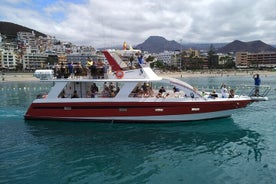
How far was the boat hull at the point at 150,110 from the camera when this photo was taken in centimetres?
1828

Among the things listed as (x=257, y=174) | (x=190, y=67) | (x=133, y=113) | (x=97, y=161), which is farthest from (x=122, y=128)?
(x=190, y=67)

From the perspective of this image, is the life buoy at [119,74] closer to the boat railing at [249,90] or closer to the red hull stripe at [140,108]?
the red hull stripe at [140,108]

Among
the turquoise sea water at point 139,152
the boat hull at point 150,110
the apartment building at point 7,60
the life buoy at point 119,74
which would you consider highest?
the apartment building at point 7,60

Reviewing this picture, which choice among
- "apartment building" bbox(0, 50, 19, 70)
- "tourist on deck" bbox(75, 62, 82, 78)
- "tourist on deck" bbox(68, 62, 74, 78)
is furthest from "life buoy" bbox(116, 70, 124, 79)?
"apartment building" bbox(0, 50, 19, 70)

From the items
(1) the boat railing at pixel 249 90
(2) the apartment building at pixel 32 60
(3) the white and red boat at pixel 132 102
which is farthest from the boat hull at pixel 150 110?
(2) the apartment building at pixel 32 60

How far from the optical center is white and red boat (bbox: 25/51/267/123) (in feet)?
60.1

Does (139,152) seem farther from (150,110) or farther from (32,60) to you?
(32,60)

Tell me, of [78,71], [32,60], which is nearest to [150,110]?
[78,71]

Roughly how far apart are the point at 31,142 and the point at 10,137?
186cm

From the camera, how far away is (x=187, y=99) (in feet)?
59.8

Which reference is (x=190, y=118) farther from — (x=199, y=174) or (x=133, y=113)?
(x=199, y=174)

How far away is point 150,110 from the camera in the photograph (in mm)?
18453

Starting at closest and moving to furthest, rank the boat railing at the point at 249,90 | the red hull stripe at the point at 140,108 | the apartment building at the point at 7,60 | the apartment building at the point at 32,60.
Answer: the red hull stripe at the point at 140,108 → the boat railing at the point at 249,90 → the apartment building at the point at 7,60 → the apartment building at the point at 32,60

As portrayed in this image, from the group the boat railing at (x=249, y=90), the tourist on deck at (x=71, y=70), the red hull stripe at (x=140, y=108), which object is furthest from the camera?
the tourist on deck at (x=71, y=70)
